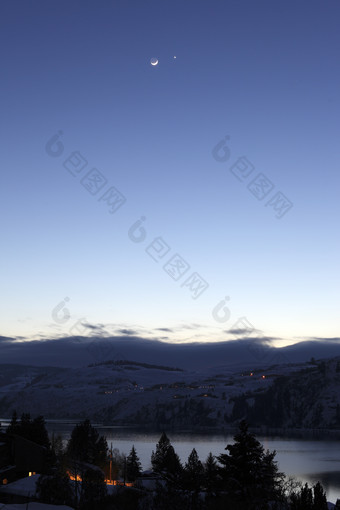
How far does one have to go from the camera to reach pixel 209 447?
162 metres

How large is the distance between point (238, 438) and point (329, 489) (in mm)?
57705

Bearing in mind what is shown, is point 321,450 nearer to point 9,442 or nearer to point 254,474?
point 9,442

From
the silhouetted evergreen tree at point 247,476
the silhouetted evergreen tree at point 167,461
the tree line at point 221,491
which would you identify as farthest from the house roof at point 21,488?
the silhouetted evergreen tree at point 167,461

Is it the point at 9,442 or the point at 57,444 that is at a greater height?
the point at 9,442

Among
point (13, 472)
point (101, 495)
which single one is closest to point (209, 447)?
point (13, 472)

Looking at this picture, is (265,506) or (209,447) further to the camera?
(209,447)

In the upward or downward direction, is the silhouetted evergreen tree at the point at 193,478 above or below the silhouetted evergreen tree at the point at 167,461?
above

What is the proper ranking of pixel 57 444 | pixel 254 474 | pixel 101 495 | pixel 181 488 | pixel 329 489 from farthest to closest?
pixel 57 444
pixel 329 489
pixel 181 488
pixel 101 495
pixel 254 474

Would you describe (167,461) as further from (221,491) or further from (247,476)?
(247,476)

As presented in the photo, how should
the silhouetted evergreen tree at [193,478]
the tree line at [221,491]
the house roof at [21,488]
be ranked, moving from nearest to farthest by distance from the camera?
1. the tree line at [221,491]
2. the house roof at [21,488]
3. the silhouetted evergreen tree at [193,478]

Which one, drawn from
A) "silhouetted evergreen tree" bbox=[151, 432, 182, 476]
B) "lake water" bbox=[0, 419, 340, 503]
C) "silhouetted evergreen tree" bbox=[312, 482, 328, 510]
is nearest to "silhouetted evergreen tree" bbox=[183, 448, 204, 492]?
"silhouetted evergreen tree" bbox=[151, 432, 182, 476]

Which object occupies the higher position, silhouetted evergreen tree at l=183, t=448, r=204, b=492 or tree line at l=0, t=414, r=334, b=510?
tree line at l=0, t=414, r=334, b=510

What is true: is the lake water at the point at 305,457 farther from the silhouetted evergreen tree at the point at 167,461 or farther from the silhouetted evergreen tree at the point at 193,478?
the silhouetted evergreen tree at the point at 193,478

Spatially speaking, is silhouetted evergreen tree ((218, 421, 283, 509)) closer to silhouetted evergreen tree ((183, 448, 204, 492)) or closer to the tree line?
the tree line
